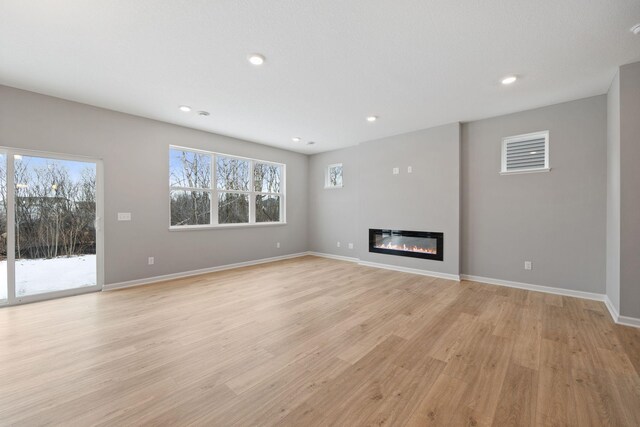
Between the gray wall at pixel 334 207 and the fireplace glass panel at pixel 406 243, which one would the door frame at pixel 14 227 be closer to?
the gray wall at pixel 334 207

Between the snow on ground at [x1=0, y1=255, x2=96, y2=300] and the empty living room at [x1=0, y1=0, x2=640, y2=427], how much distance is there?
24mm

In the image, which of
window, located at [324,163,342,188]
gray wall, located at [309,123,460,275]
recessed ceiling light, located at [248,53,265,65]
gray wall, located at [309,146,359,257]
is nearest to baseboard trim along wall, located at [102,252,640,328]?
gray wall, located at [309,123,460,275]

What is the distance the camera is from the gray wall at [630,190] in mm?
2652

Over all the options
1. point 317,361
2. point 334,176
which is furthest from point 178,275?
point 334,176

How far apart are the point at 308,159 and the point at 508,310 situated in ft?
18.0

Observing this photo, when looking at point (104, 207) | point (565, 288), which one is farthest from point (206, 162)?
point (565, 288)

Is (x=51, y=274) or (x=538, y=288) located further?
(x=538, y=288)

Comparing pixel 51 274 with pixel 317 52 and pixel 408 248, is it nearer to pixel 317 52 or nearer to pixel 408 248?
pixel 317 52

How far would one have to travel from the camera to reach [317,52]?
2494mm

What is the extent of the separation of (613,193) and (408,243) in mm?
2805

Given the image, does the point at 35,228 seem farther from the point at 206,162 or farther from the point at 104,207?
the point at 206,162

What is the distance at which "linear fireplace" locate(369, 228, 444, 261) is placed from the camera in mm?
4699

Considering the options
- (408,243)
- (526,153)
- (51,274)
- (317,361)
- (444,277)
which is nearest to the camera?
(317,361)

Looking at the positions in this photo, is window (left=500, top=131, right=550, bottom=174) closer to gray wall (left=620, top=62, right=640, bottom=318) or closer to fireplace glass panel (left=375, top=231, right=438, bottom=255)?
gray wall (left=620, top=62, right=640, bottom=318)
